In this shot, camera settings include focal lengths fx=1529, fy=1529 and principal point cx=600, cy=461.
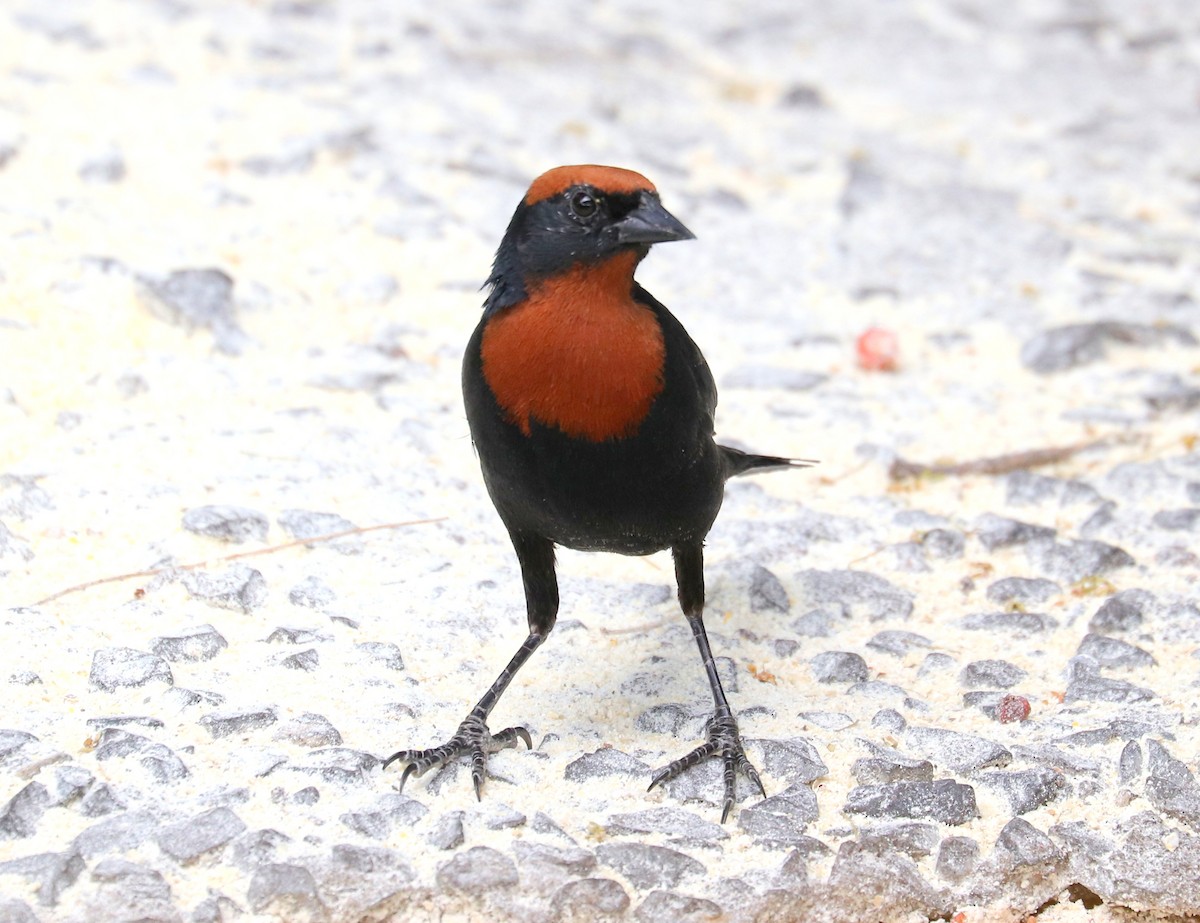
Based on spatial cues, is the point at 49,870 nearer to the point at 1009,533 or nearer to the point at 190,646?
the point at 190,646

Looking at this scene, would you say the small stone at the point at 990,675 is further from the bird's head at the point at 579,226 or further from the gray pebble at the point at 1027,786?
the bird's head at the point at 579,226

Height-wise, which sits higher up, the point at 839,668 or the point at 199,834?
the point at 199,834

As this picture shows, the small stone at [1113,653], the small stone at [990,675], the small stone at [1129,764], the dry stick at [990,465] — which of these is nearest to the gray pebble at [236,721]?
the small stone at [990,675]

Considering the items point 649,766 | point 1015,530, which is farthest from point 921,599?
point 649,766

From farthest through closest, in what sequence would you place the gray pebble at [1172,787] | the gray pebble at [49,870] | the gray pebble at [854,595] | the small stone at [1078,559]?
the small stone at [1078,559], the gray pebble at [854,595], the gray pebble at [1172,787], the gray pebble at [49,870]

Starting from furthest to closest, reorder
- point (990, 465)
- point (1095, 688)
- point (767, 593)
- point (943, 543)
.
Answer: point (990, 465) → point (943, 543) → point (767, 593) → point (1095, 688)

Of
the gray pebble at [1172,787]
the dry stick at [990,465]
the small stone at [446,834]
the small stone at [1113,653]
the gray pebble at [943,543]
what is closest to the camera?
the small stone at [446,834]

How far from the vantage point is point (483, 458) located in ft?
10.2

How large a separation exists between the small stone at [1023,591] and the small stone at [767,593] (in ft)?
1.69

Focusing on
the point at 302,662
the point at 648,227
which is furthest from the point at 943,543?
the point at 302,662

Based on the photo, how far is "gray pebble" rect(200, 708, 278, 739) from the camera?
9.71 ft

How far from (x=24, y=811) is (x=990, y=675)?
2.03 meters

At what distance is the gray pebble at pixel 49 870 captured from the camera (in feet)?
8.10

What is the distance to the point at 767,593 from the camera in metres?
3.85
